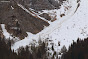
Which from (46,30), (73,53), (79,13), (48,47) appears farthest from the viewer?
(79,13)

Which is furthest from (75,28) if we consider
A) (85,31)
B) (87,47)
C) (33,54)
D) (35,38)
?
(33,54)

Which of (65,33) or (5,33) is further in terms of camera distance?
(65,33)

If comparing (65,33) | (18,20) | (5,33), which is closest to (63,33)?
(65,33)

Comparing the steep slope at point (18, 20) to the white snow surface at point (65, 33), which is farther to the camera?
the steep slope at point (18, 20)

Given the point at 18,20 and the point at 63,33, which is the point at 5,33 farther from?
the point at 63,33

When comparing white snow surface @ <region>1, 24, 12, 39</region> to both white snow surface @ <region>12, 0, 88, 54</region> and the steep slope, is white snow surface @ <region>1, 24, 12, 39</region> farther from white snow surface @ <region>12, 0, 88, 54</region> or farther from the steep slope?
white snow surface @ <region>12, 0, 88, 54</region>

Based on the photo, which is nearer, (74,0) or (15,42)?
(15,42)

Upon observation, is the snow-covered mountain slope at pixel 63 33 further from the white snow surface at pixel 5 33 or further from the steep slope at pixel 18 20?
the steep slope at pixel 18 20

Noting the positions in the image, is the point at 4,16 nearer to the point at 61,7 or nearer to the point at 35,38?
the point at 35,38

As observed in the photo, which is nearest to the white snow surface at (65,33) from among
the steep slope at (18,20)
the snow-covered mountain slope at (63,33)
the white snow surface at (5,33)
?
the snow-covered mountain slope at (63,33)

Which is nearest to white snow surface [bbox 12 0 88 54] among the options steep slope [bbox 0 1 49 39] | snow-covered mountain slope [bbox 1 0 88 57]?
snow-covered mountain slope [bbox 1 0 88 57]

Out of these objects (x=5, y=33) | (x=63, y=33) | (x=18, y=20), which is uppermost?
(x=18, y=20)
